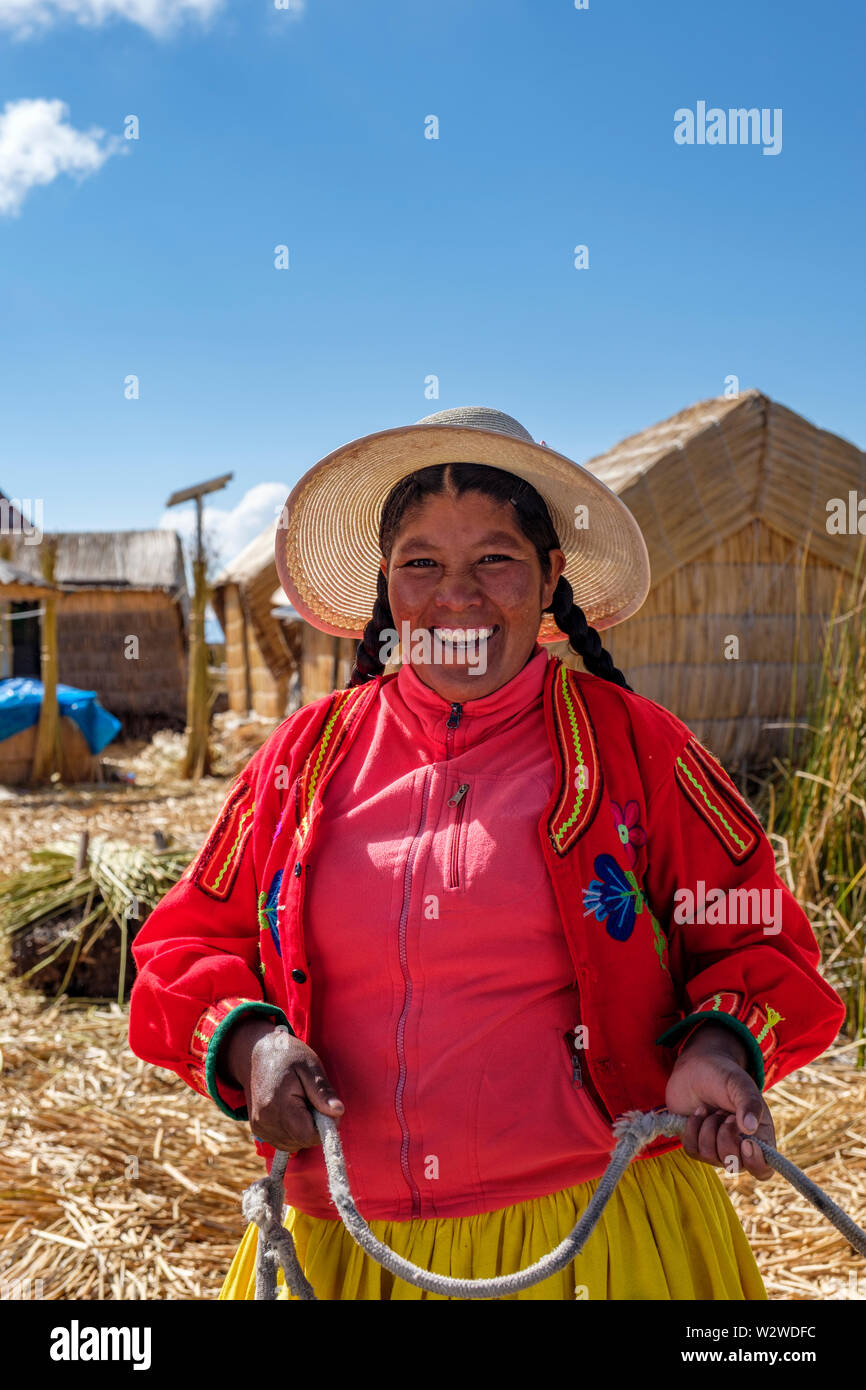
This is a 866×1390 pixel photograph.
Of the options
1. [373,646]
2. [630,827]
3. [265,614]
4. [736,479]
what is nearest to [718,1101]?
[630,827]

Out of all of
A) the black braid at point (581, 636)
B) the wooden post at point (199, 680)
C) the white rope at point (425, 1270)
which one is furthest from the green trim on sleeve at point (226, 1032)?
the wooden post at point (199, 680)

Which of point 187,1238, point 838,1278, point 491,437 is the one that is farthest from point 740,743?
point 491,437

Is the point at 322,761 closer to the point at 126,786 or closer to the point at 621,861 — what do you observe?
the point at 621,861

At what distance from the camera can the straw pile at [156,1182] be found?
2.55 metres

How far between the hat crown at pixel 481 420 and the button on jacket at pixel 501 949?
0.41 meters

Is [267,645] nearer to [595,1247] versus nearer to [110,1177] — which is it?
[110,1177]

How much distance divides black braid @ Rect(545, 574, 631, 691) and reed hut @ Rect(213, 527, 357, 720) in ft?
30.6

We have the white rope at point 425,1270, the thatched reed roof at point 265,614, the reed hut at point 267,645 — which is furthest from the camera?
the thatched reed roof at point 265,614

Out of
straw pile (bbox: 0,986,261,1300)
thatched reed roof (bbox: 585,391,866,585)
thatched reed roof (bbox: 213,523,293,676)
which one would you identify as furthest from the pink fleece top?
thatched reed roof (bbox: 213,523,293,676)

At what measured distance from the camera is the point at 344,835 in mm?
1507

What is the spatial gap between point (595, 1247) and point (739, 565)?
4490 millimetres

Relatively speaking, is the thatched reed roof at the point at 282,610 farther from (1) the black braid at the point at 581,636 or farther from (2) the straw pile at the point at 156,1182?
(1) the black braid at the point at 581,636

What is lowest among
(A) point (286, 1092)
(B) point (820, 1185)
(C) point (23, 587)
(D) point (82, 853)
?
(B) point (820, 1185)

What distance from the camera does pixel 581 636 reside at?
178 centimetres
